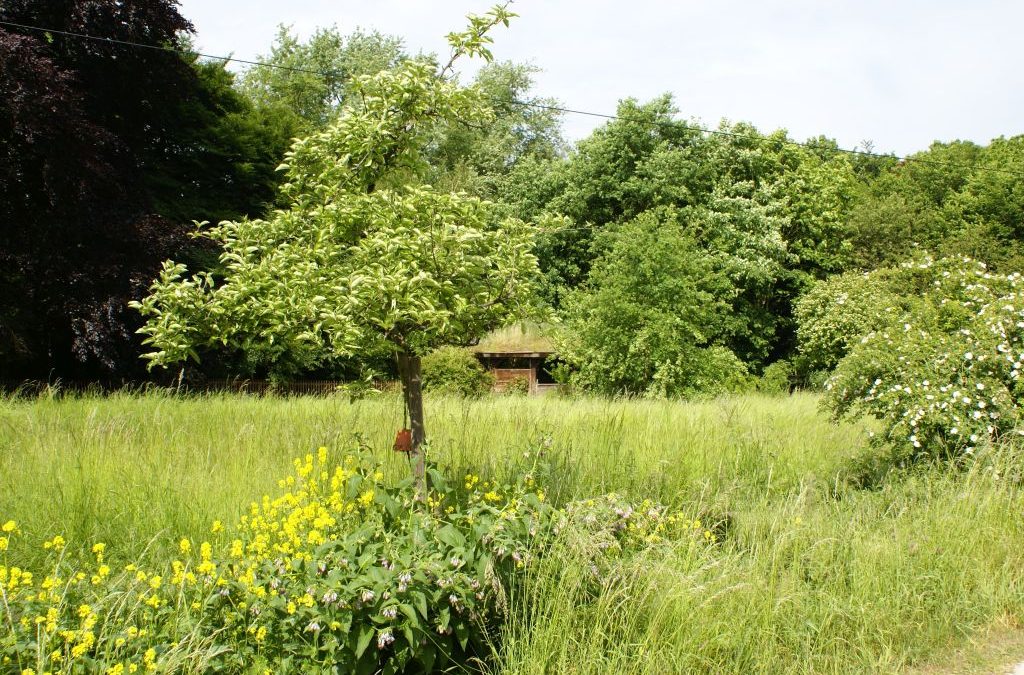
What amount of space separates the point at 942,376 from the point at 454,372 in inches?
544

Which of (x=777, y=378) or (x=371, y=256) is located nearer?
(x=371, y=256)

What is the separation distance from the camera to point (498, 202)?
2370 centimetres

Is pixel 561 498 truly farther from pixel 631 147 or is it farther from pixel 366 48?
pixel 366 48

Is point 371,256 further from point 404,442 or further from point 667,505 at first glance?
point 667,505

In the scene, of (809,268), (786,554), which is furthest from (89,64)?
(809,268)

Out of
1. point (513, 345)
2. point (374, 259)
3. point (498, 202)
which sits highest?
point (498, 202)

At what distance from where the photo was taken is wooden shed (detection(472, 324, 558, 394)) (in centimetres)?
2438

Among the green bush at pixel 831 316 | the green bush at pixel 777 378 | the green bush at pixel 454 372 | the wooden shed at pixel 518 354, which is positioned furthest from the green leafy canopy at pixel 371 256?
the green bush at pixel 777 378

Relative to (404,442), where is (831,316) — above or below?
above

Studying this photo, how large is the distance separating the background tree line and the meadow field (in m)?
1.51

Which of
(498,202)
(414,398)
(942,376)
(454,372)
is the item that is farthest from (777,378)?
(414,398)

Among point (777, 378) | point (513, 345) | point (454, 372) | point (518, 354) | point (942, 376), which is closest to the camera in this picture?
point (942, 376)

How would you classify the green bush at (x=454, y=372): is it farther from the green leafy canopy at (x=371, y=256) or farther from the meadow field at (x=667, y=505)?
the green leafy canopy at (x=371, y=256)

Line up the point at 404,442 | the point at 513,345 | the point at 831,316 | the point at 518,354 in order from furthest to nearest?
the point at 518,354, the point at 513,345, the point at 831,316, the point at 404,442
